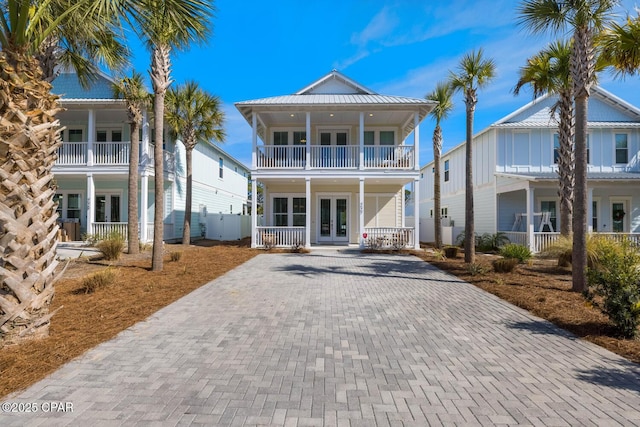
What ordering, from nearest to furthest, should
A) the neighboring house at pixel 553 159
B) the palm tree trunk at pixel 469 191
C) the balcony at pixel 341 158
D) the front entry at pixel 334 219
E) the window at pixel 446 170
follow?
1. the palm tree trunk at pixel 469 191
2. the balcony at pixel 341 158
3. the neighboring house at pixel 553 159
4. the front entry at pixel 334 219
5. the window at pixel 446 170

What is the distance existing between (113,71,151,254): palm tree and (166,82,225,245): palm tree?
2.63 meters

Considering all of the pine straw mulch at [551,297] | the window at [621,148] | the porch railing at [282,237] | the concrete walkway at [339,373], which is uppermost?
the window at [621,148]

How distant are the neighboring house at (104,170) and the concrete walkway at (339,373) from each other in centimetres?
1338

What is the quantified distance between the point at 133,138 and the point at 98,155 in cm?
473

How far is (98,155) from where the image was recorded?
55.6 feet

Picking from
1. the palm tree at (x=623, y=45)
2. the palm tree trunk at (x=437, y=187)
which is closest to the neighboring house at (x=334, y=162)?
the palm tree trunk at (x=437, y=187)

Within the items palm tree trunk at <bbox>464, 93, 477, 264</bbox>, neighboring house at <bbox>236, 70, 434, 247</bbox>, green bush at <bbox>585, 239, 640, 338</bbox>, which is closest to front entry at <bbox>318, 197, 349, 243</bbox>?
neighboring house at <bbox>236, 70, 434, 247</bbox>

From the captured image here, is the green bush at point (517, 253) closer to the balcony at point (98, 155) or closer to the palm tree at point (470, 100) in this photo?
the palm tree at point (470, 100)

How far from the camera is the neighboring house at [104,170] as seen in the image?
16500 mm

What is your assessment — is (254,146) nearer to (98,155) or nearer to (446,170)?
(98,155)

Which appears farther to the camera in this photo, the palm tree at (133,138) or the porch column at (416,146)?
the porch column at (416,146)

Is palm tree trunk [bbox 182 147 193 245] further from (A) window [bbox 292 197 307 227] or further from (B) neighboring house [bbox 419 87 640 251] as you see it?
(B) neighboring house [bbox 419 87 640 251]

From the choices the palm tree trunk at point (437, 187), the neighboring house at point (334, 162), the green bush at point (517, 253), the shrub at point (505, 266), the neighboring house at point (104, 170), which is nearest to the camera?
the shrub at point (505, 266)

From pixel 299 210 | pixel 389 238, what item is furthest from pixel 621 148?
pixel 299 210
